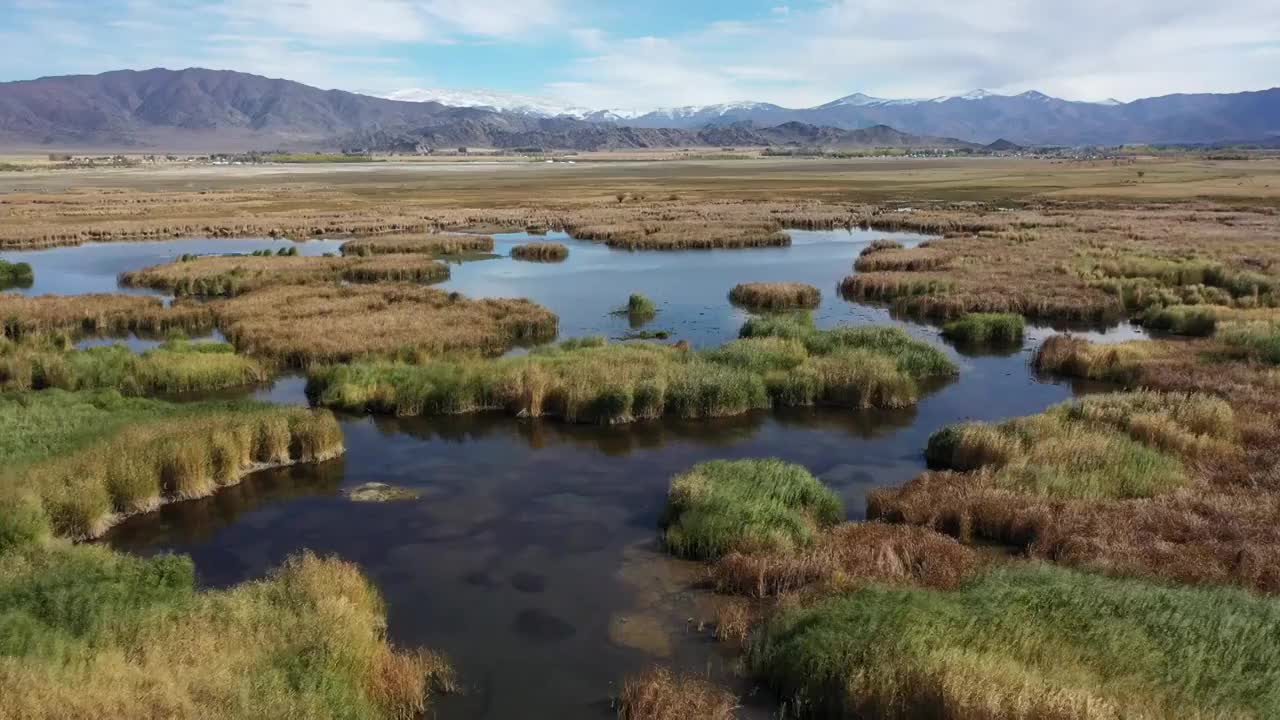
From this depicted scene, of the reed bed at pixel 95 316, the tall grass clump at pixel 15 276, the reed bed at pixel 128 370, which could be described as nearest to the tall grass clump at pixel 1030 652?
the reed bed at pixel 128 370

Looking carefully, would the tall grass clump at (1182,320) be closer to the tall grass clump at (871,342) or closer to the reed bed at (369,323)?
the tall grass clump at (871,342)

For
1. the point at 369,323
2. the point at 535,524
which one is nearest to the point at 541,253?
the point at 369,323

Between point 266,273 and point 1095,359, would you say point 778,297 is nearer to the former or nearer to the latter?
point 1095,359

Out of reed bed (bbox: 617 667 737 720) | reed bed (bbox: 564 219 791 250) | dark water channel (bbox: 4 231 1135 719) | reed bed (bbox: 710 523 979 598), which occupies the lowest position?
dark water channel (bbox: 4 231 1135 719)

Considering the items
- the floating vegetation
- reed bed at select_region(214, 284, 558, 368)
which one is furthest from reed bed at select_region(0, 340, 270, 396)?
the floating vegetation

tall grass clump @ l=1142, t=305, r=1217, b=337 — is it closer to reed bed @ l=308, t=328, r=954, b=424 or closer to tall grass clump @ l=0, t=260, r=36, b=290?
reed bed @ l=308, t=328, r=954, b=424
